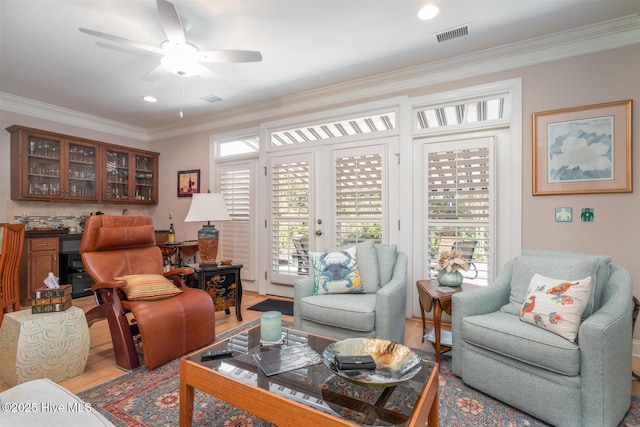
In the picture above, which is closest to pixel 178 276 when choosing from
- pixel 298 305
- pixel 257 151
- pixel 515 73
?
pixel 298 305

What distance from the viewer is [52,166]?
4277 mm

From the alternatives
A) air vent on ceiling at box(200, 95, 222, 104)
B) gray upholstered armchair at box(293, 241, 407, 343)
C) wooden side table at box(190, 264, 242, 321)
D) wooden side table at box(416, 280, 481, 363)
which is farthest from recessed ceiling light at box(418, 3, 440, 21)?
wooden side table at box(190, 264, 242, 321)

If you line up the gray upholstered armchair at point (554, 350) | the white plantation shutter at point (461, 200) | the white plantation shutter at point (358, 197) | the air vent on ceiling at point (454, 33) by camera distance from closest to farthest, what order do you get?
the gray upholstered armchair at point (554, 350)
the air vent on ceiling at point (454, 33)
the white plantation shutter at point (461, 200)
the white plantation shutter at point (358, 197)

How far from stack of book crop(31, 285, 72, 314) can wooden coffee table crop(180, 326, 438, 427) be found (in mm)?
1304

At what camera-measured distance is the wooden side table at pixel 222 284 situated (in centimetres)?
310

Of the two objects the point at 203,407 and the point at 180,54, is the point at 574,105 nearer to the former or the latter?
the point at 180,54

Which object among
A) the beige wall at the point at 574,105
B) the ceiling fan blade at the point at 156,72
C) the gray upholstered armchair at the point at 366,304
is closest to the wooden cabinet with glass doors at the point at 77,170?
the ceiling fan blade at the point at 156,72

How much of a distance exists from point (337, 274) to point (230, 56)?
1.97 metres

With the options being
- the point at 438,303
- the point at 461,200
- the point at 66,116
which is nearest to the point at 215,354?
the point at 438,303

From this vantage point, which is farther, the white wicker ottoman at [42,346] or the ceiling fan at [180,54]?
the ceiling fan at [180,54]

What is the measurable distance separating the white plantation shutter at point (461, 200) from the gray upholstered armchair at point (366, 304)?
68 cm

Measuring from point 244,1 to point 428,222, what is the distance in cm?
258

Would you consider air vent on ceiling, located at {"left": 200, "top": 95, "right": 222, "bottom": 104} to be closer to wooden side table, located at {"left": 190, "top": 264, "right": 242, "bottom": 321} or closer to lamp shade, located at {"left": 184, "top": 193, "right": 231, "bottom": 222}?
lamp shade, located at {"left": 184, "top": 193, "right": 231, "bottom": 222}

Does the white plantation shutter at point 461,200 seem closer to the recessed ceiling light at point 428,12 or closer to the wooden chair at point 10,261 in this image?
the recessed ceiling light at point 428,12
